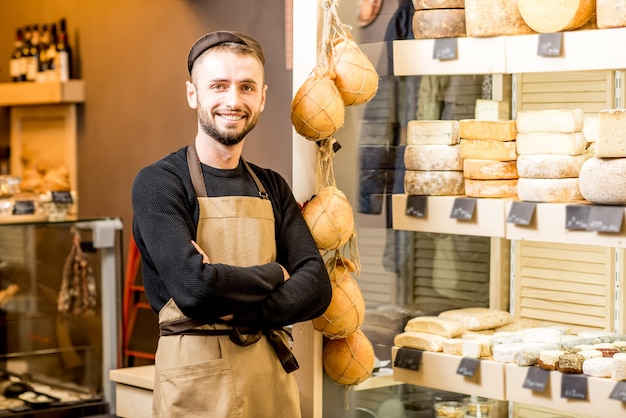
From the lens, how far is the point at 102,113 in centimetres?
577

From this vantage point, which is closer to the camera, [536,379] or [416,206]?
[536,379]

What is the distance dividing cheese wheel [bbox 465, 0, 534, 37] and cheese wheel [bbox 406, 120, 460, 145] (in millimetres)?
306

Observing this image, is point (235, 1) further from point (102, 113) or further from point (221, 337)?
point (221, 337)

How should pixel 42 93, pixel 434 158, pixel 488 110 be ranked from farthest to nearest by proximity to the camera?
pixel 42 93, pixel 488 110, pixel 434 158

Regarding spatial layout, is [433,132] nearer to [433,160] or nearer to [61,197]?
[433,160]

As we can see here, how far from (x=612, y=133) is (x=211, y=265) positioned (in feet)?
3.66

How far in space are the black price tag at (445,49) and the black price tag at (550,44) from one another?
0.92ft

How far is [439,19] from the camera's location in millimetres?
2812

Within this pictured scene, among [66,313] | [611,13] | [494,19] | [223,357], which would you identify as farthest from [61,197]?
[611,13]

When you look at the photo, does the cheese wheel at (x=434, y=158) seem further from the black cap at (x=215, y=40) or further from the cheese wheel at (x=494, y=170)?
the black cap at (x=215, y=40)

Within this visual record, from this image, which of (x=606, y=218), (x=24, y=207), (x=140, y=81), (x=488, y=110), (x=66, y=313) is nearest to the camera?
(x=606, y=218)

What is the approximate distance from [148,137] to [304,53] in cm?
274

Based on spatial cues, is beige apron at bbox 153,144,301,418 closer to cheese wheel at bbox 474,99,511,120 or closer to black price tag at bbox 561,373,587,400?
black price tag at bbox 561,373,587,400

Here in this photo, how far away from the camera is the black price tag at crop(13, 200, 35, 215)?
392 cm
